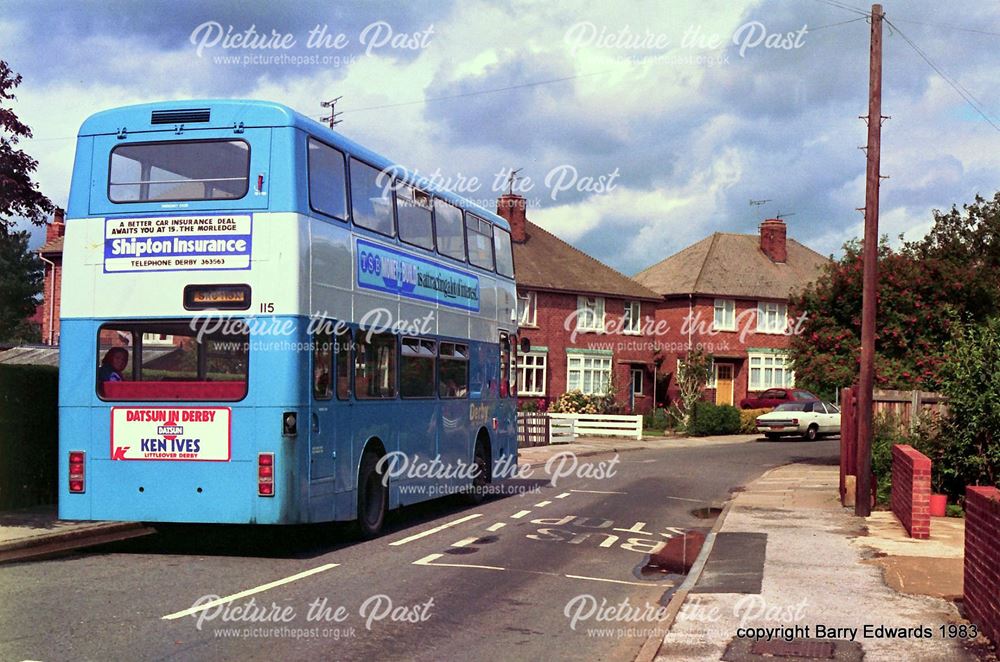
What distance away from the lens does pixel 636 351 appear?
2231 inches

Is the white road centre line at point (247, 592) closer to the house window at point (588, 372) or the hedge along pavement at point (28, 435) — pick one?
the hedge along pavement at point (28, 435)

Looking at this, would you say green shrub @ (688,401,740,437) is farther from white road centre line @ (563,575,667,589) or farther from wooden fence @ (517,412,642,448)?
white road centre line @ (563,575,667,589)

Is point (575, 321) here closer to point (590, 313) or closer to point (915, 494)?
point (590, 313)

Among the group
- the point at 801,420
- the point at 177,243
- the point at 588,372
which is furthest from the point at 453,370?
the point at 588,372

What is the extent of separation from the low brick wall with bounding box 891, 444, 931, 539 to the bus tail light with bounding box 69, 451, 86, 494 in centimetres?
1018

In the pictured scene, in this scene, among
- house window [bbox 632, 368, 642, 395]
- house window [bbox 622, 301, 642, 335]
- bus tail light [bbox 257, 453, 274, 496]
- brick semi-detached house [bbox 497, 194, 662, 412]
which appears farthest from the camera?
house window [bbox 632, 368, 642, 395]

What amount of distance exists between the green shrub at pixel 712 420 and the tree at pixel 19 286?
135ft

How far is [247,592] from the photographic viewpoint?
9.71 metres

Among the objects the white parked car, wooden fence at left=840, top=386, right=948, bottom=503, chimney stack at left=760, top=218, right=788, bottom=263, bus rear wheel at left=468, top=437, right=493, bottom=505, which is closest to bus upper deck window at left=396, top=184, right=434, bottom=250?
bus rear wheel at left=468, top=437, right=493, bottom=505

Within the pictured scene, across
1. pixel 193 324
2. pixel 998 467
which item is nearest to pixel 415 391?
pixel 193 324

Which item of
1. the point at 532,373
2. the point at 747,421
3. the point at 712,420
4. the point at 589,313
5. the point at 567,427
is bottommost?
the point at 747,421

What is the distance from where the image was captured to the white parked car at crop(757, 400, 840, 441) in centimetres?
4284

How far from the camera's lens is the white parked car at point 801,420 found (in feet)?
141

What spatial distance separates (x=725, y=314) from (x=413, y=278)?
4696 cm
